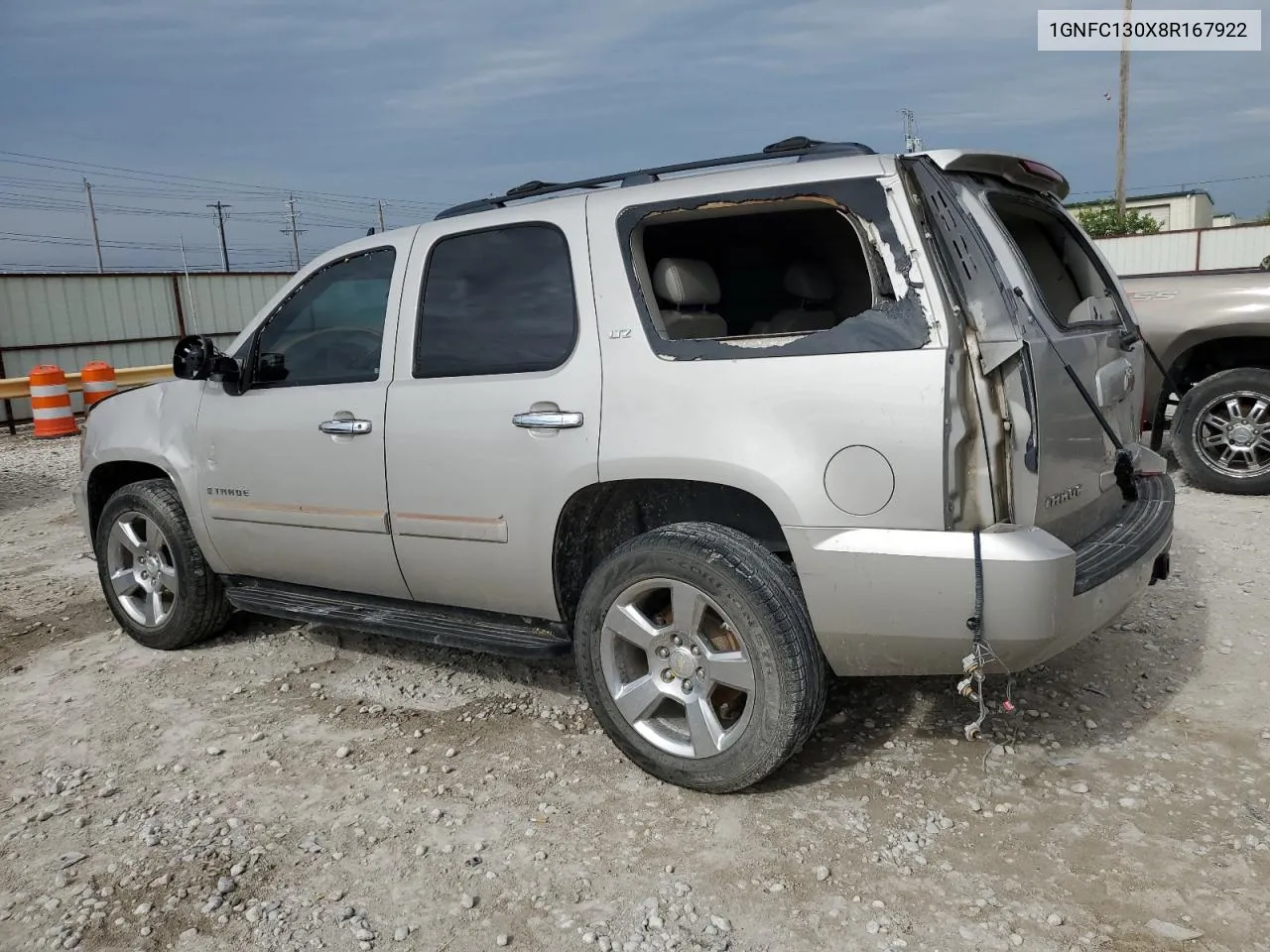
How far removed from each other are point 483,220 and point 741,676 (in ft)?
6.28

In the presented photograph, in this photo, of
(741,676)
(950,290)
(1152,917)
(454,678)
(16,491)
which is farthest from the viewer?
Answer: (16,491)

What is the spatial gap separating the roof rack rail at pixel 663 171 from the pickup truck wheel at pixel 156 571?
6.41 feet

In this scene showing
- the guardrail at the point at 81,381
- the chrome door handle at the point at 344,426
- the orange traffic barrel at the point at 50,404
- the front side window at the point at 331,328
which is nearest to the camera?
the chrome door handle at the point at 344,426

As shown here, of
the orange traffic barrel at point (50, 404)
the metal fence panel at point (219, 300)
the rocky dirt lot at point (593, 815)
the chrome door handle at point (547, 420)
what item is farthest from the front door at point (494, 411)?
the metal fence panel at point (219, 300)

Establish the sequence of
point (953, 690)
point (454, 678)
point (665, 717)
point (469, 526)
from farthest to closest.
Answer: point (454, 678) < point (953, 690) < point (469, 526) < point (665, 717)

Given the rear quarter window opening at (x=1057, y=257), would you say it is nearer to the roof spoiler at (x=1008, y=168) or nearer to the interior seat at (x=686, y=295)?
the roof spoiler at (x=1008, y=168)

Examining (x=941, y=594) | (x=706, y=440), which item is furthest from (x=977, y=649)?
(x=706, y=440)

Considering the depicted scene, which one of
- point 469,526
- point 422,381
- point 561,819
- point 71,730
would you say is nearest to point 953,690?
point 561,819

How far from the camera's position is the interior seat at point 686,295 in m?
3.35

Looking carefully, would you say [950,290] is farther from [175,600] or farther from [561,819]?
[175,600]

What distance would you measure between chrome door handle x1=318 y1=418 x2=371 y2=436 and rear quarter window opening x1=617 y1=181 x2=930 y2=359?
1.23 meters

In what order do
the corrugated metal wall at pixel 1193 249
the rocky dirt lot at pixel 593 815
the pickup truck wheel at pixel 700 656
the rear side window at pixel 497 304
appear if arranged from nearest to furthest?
the rocky dirt lot at pixel 593 815 < the pickup truck wheel at pixel 700 656 < the rear side window at pixel 497 304 < the corrugated metal wall at pixel 1193 249

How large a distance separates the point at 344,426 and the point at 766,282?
1.80 m

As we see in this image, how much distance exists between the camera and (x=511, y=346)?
3.60 m
